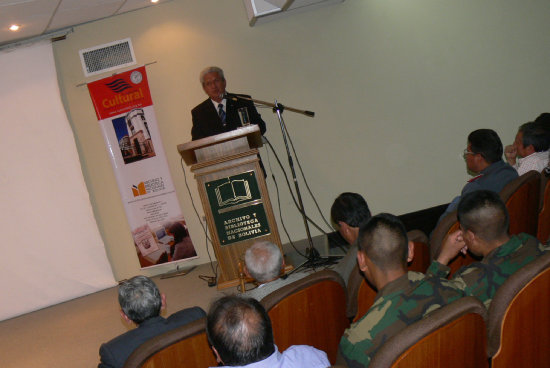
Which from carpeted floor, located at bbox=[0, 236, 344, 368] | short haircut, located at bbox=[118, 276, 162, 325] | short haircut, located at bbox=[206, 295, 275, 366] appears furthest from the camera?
carpeted floor, located at bbox=[0, 236, 344, 368]

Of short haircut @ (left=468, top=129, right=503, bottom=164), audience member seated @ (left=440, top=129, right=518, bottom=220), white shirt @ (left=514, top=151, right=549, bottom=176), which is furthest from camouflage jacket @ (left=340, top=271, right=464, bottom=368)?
white shirt @ (left=514, top=151, right=549, bottom=176)

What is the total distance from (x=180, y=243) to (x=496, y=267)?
14.1 feet

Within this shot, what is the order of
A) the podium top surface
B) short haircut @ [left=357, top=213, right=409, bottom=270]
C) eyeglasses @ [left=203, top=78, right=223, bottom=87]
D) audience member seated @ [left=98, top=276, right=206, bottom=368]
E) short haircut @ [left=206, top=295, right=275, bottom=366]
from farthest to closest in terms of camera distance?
eyeglasses @ [left=203, top=78, right=223, bottom=87] → the podium top surface → audience member seated @ [left=98, top=276, right=206, bottom=368] → short haircut @ [left=357, top=213, right=409, bottom=270] → short haircut @ [left=206, top=295, right=275, bottom=366]

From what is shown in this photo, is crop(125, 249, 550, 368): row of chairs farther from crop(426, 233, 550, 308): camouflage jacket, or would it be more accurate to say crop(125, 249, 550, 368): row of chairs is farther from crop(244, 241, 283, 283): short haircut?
crop(244, 241, 283, 283): short haircut

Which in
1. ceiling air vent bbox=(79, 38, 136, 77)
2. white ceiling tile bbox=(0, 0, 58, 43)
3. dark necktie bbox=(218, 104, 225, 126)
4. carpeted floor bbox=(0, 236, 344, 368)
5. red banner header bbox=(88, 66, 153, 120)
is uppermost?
white ceiling tile bbox=(0, 0, 58, 43)

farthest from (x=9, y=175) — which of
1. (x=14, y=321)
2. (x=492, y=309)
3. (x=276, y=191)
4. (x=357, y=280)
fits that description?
(x=492, y=309)

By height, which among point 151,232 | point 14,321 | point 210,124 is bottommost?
point 14,321

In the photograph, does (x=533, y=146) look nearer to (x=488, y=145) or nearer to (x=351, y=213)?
(x=488, y=145)

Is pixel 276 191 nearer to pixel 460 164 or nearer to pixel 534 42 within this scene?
pixel 460 164

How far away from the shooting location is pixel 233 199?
4.09 m

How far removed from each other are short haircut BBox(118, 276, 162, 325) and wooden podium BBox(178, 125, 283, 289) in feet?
6.18

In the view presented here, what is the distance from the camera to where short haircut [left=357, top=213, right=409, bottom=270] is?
178 cm

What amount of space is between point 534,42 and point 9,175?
19.6 ft

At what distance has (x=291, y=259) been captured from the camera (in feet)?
15.5
